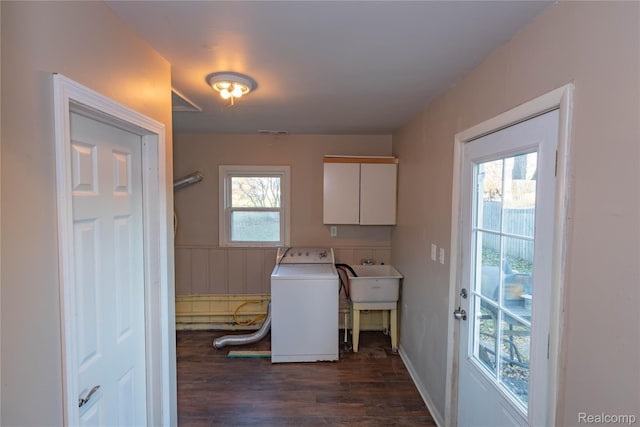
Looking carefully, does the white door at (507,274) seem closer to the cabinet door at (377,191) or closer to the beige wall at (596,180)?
the beige wall at (596,180)

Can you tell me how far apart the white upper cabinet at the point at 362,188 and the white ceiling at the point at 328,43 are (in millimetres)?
984

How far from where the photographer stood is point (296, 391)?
8.30ft

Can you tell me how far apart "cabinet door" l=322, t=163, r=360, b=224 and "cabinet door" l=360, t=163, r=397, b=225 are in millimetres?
66

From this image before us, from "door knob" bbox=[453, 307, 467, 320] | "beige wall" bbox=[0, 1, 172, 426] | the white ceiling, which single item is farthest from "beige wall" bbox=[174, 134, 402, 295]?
"beige wall" bbox=[0, 1, 172, 426]

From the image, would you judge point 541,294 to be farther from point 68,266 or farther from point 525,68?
point 68,266

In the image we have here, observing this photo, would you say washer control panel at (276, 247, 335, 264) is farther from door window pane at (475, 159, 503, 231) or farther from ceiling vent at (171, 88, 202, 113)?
door window pane at (475, 159, 503, 231)

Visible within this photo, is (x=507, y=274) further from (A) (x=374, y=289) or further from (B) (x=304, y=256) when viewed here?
(B) (x=304, y=256)

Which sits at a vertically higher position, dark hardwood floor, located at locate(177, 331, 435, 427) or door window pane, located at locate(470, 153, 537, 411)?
door window pane, located at locate(470, 153, 537, 411)

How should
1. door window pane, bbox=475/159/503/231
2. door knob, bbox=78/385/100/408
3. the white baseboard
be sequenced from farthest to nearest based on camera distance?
the white baseboard
door window pane, bbox=475/159/503/231
door knob, bbox=78/385/100/408

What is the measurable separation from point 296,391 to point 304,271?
104 cm

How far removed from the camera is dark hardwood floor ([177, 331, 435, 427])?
7.29 ft

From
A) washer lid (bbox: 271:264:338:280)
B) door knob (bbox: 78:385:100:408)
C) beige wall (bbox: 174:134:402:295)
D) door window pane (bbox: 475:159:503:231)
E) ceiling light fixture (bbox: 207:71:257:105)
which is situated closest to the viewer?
door knob (bbox: 78:385:100:408)

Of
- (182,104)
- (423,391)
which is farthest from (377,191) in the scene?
(182,104)

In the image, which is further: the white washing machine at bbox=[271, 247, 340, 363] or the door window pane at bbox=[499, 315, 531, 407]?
the white washing machine at bbox=[271, 247, 340, 363]
